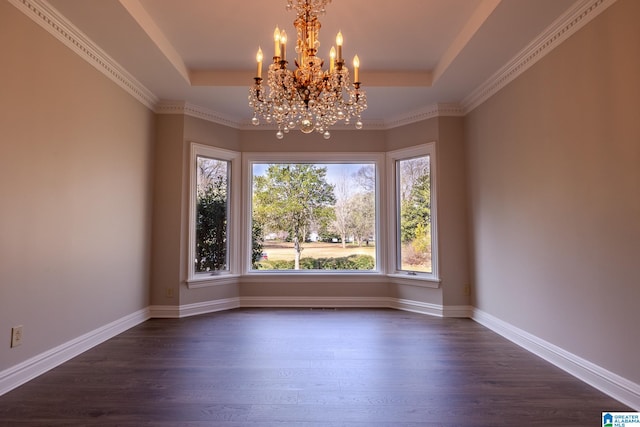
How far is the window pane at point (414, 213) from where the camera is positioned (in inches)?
173

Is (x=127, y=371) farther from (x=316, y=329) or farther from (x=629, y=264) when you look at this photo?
(x=629, y=264)

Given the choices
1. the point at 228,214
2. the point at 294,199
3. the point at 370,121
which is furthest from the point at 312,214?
the point at 370,121

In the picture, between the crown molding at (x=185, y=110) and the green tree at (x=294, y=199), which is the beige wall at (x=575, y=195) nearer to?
the green tree at (x=294, y=199)

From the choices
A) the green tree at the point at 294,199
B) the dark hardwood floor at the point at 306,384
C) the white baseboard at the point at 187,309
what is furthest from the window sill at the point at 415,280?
the white baseboard at the point at 187,309

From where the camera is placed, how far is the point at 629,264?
203cm

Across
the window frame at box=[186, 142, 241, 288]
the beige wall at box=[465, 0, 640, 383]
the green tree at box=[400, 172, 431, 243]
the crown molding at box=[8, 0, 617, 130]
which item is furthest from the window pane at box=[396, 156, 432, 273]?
the window frame at box=[186, 142, 241, 288]

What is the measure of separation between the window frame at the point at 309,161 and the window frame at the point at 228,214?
0.36 ft

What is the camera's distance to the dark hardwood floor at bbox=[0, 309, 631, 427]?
1.91 meters

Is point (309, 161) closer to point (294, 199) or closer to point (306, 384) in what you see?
point (294, 199)

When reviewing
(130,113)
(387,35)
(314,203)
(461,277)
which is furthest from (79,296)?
(461,277)

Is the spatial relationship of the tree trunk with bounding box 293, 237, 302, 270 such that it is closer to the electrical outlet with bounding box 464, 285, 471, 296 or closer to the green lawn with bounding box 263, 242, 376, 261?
the green lawn with bounding box 263, 242, 376, 261

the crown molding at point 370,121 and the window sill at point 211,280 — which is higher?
the crown molding at point 370,121

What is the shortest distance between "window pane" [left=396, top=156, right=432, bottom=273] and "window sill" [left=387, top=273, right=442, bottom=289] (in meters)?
0.13

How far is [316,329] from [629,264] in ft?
8.67
